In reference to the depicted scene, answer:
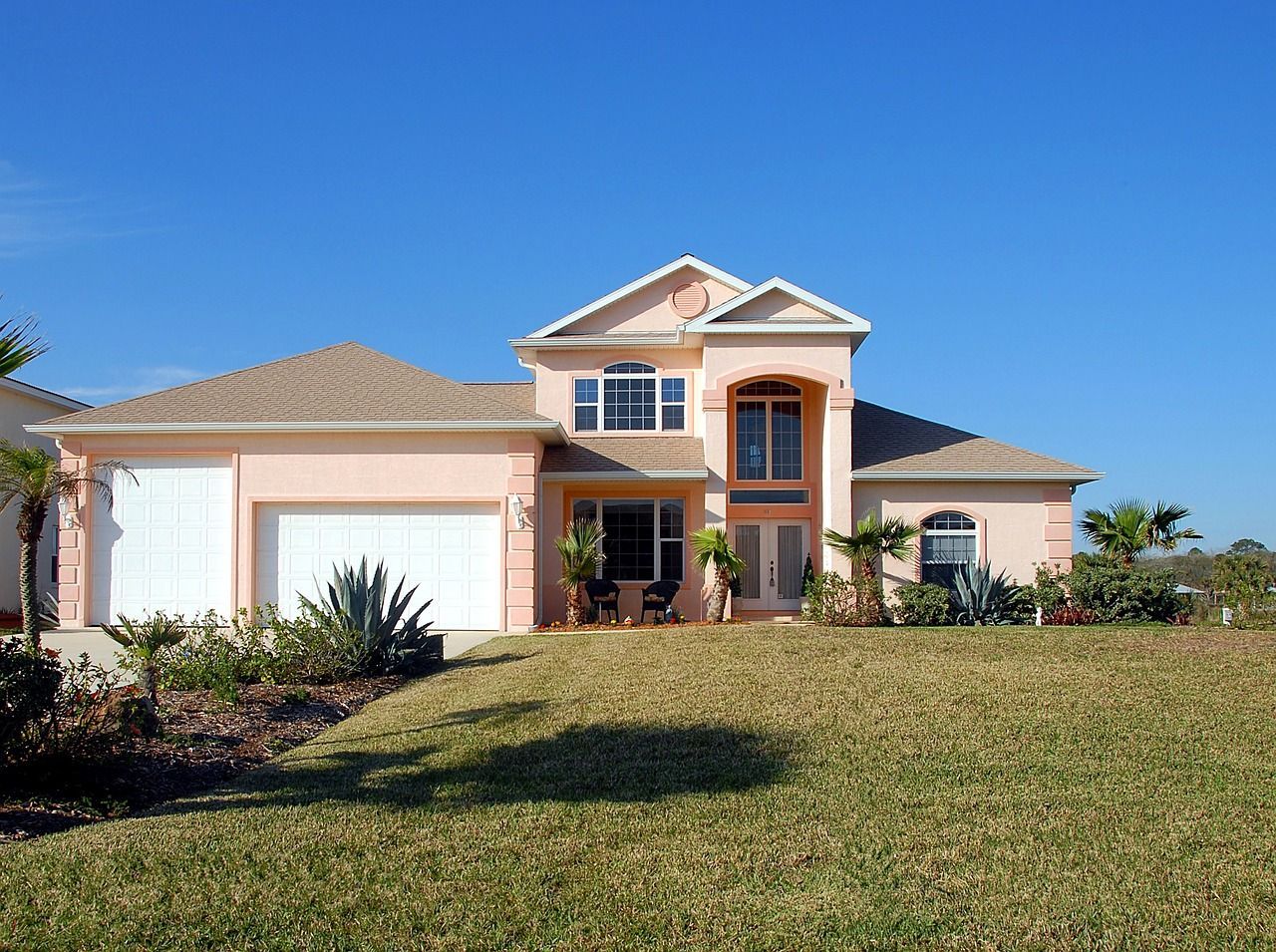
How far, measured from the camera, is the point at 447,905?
5.57 m

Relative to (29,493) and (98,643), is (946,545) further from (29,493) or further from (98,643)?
(29,493)

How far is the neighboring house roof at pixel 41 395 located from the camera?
A: 2275 cm

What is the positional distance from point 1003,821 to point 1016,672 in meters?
5.23

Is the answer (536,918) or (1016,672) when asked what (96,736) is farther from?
(1016,672)

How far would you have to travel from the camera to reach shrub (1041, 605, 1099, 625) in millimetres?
20141

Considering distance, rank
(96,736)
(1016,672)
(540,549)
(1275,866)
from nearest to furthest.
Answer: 1. (1275,866)
2. (96,736)
3. (1016,672)
4. (540,549)

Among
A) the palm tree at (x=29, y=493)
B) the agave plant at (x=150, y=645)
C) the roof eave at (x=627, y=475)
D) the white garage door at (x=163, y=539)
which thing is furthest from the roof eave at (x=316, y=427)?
the agave plant at (x=150, y=645)

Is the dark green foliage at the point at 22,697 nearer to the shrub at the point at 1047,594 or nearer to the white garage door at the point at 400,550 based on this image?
the white garage door at the point at 400,550

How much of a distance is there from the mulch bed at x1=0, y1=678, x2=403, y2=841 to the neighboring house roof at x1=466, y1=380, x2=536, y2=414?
12686 mm

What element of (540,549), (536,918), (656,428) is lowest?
(536,918)

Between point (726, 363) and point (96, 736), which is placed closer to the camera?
point (96, 736)

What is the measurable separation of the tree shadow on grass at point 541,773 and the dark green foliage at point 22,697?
3.81 ft

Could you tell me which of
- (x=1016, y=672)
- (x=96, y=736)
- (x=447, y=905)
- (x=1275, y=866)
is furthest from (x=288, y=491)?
(x=1275, y=866)

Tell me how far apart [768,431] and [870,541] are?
3845 mm
